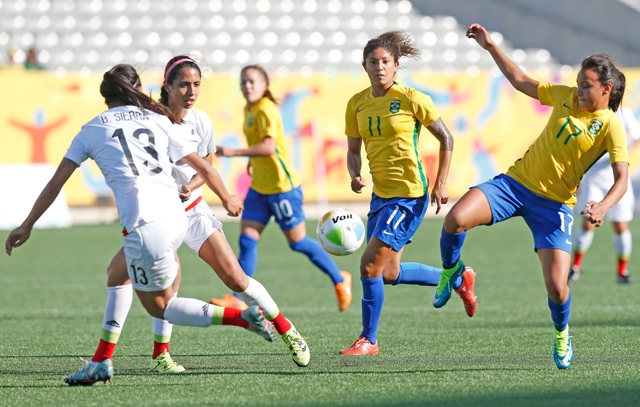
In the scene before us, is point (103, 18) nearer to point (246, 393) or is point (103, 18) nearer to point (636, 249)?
point (636, 249)

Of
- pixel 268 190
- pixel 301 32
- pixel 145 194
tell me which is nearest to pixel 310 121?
pixel 301 32

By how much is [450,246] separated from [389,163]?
2.25ft

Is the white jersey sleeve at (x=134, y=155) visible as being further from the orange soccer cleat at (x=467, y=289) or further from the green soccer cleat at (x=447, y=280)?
the orange soccer cleat at (x=467, y=289)

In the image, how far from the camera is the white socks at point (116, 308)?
540 centimetres

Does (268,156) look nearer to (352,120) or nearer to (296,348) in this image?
(352,120)

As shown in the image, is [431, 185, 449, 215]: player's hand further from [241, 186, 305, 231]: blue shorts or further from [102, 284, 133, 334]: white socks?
[241, 186, 305, 231]: blue shorts

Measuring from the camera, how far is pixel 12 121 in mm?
19422

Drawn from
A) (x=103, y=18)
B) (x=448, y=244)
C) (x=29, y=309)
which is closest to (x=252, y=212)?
(x=29, y=309)

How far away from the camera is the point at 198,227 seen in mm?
5844

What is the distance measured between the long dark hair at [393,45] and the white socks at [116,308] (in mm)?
2114

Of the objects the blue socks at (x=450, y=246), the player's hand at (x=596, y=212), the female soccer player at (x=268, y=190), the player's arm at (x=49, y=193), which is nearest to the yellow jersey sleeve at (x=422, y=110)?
the blue socks at (x=450, y=246)

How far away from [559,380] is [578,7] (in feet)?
66.7

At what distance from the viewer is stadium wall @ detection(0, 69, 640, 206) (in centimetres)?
1942

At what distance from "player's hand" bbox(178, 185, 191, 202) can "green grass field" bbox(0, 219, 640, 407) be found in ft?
3.35
